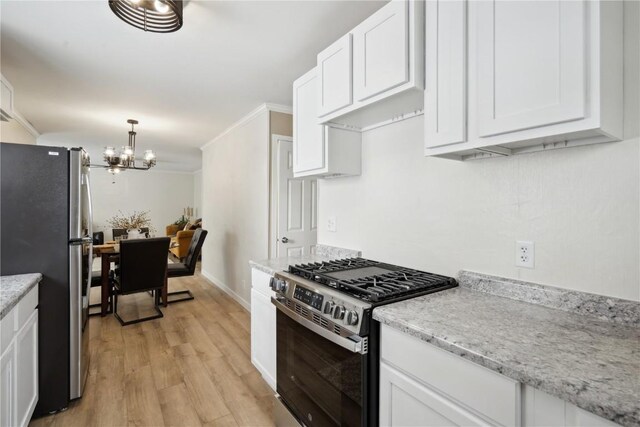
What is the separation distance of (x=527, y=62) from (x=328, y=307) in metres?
1.17

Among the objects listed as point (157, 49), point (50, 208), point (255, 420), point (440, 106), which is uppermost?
point (157, 49)

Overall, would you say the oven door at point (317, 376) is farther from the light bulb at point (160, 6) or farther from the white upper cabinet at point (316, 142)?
the light bulb at point (160, 6)

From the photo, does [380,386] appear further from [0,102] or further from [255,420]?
[0,102]

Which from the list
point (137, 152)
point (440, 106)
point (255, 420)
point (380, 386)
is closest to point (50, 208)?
point (255, 420)

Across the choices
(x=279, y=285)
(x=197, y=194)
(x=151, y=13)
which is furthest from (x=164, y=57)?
(x=197, y=194)

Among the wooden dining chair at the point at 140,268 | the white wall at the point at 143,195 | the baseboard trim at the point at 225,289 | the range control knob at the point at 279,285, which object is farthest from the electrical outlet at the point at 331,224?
the white wall at the point at 143,195

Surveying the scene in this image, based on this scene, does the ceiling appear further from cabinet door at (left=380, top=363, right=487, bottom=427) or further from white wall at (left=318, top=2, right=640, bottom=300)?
cabinet door at (left=380, top=363, right=487, bottom=427)

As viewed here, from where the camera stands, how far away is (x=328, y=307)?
4.42 feet

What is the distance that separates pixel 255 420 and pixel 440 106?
2.05m

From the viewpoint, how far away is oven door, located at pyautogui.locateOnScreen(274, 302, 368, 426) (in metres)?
1.24

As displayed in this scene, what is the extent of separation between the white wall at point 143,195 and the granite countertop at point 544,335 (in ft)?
32.5

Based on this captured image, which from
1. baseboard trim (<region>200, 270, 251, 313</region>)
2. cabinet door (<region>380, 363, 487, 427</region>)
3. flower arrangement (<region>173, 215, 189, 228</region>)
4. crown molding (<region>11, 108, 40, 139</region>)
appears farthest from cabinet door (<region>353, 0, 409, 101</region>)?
flower arrangement (<region>173, 215, 189, 228</region>)

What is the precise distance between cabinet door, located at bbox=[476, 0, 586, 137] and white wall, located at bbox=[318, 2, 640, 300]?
0.32 metres

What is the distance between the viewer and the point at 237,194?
446 cm
